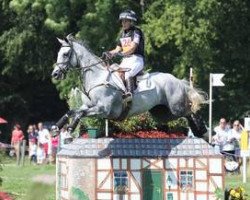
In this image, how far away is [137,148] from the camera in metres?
11.7

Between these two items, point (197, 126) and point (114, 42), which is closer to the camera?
point (197, 126)

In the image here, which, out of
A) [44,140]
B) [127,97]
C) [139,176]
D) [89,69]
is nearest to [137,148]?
[139,176]

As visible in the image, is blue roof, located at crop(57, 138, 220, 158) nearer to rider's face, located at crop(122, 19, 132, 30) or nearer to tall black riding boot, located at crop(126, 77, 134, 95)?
tall black riding boot, located at crop(126, 77, 134, 95)

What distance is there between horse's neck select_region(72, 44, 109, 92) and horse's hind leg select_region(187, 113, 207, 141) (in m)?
1.87

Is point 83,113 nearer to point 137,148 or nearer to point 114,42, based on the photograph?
point 137,148

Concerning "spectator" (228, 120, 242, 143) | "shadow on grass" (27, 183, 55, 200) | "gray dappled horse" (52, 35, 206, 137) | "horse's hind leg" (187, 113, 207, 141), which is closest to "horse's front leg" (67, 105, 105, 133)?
"gray dappled horse" (52, 35, 206, 137)

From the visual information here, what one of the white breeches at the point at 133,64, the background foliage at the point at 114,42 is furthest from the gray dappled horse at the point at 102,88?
the background foliage at the point at 114,42

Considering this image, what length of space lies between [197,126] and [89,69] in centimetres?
206

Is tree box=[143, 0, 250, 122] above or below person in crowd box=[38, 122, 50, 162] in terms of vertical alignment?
above

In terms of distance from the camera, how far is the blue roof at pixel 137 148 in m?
11.6

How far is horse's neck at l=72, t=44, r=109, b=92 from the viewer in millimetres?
11719

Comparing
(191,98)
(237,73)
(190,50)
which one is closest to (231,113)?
(237,73)

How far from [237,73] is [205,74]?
4.29 metres

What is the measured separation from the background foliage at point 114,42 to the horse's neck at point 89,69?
860 inches
